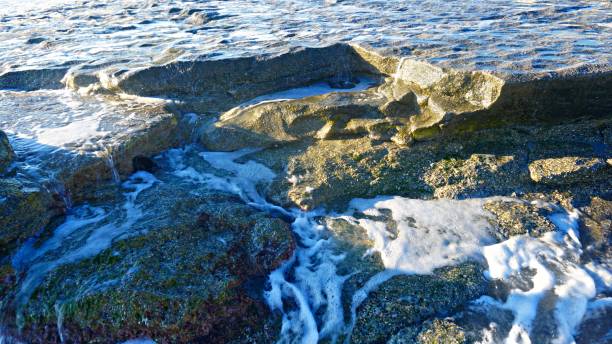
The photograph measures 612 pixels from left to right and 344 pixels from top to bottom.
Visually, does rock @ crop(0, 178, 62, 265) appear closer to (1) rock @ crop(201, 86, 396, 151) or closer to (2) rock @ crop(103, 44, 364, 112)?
(1) rock @ crop(201, 86, 396, 151)

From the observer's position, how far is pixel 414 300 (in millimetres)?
3381

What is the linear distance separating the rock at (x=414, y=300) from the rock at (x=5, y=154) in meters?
3.68

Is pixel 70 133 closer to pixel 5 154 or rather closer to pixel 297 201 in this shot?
pixel 5 154

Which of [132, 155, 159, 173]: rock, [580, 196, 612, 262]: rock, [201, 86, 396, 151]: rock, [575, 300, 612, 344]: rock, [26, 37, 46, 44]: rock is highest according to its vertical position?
[26, 37, 46, 44]: rock

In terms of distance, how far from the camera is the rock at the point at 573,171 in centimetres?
428

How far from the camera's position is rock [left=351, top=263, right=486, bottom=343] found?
10.6 ft

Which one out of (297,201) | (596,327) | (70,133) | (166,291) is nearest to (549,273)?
(596,327)

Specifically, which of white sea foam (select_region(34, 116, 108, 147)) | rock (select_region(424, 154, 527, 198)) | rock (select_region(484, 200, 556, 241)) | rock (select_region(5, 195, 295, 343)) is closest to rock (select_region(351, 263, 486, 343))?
rock (select_region(484, 200, 556, 241))

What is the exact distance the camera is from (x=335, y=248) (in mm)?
3980

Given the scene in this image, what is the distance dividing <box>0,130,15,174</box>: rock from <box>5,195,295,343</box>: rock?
148cm

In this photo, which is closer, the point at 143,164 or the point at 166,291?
the point at 166,291

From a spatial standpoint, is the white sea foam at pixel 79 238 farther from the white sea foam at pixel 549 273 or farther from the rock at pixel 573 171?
the rock at pixel 573 171

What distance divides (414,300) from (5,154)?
163 inches

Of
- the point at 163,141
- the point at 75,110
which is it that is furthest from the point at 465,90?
the point at 75,110
